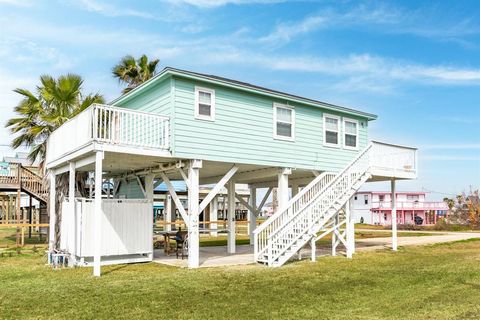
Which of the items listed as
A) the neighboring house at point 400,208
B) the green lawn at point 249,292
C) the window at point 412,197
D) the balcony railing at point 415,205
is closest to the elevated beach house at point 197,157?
the green lawn at point 249,292

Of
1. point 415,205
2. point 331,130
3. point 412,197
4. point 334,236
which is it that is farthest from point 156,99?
point 412,197

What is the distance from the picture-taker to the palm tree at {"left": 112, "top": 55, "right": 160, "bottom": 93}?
25266mm

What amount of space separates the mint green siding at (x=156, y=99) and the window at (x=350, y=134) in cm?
826

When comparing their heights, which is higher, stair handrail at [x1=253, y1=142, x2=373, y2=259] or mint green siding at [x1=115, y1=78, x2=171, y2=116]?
mint green siding at [x1=115, y1=78, x2=171, y2=116]

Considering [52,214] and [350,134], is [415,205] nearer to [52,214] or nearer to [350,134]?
[350,134]

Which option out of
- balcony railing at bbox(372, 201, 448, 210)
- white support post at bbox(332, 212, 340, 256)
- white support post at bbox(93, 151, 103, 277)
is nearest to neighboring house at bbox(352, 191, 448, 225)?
balcony railing at bbox(372, 201, 448, 210)

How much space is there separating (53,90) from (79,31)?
14.6 feet

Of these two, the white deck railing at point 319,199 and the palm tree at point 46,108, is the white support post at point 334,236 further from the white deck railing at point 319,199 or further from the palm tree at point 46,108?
the palm tree at point 46,108

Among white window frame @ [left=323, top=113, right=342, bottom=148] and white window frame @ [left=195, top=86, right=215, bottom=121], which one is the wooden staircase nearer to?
white window frame @ [left=195, top=86, right=215, bottom=121]

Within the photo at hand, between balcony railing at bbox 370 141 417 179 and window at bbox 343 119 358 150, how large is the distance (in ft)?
6.16

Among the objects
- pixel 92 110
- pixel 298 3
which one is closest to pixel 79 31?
pixel 92 110

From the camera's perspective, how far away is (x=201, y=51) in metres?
18.1

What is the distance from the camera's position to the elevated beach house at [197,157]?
13141 mm

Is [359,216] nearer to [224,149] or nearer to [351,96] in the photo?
[351,96]
